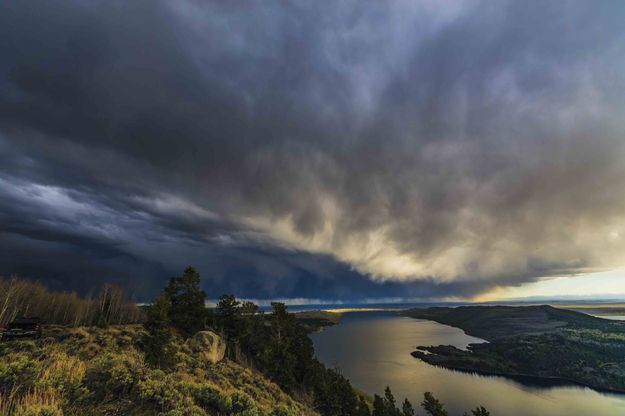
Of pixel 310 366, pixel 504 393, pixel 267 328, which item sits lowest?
pixel 504 393

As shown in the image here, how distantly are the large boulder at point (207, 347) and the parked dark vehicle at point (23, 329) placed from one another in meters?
19.9

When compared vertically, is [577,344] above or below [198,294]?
below

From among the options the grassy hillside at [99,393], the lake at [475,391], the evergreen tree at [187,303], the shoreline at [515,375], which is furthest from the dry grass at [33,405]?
the shoreline at [515,375]

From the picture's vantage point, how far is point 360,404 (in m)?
62.3

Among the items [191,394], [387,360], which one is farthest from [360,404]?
[387,360]

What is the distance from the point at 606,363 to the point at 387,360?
12030 centimetres

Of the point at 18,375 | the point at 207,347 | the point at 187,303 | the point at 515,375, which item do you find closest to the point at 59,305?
the point at 187,303

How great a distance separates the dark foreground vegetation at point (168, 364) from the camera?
39.8 feet

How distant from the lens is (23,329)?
33.9 metres

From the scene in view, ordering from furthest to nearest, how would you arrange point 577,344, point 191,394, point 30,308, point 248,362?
point 577,344
point 30,308
point 248,362
point 191,394

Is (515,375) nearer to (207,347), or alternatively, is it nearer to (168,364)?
(207,347)

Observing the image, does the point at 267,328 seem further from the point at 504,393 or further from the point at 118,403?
the point at 504,393

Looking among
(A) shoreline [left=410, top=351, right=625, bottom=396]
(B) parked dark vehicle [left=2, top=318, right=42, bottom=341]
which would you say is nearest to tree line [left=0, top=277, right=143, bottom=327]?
(B) parked dark vehicle [left=2, top=318, right=42, bottom=341]

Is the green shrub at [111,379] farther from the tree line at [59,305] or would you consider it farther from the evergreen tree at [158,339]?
the tree line at [59,305]
